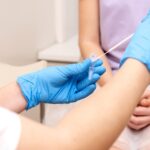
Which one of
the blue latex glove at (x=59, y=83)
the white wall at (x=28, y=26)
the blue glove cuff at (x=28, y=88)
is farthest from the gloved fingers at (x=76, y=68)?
the white wall at (x=28, y=26)

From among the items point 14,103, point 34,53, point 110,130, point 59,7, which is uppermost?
point 110,130

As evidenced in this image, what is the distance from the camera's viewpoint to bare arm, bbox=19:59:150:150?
2.06 feet

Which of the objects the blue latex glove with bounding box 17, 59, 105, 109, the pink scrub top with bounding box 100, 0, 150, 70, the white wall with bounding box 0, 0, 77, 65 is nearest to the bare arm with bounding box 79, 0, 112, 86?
the pink scrub top with bounding box 100, 0, 150, 70

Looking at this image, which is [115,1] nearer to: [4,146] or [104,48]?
[104,48]

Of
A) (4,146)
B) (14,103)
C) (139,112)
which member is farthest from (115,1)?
(4,146)

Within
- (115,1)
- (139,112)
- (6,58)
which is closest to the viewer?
(139,112)

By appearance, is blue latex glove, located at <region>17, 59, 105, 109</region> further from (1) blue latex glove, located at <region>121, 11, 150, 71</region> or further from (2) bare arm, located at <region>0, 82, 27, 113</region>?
(1) blue latex glove, located at <region>121, 11, 150, 71</region>

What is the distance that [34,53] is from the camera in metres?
2.05

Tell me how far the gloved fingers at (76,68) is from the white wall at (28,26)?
0.82 m

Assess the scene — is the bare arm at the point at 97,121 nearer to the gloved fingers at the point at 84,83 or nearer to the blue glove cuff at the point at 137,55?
the blue glove cuff at the point at 137,55

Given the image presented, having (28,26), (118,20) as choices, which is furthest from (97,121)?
(28,26)

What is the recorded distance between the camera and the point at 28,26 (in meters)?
1.95

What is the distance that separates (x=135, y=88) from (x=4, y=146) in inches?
11.9

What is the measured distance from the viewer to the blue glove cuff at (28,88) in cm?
100
